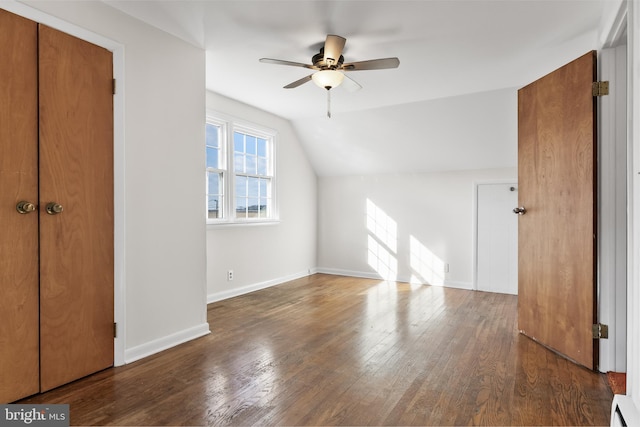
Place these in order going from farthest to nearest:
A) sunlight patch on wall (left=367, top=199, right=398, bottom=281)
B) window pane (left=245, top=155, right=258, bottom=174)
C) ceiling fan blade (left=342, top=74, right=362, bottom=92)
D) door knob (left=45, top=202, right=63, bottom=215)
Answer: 1. sunlight patch on wall (left=367, top=199, right=398, bottom=281)
2. window pane (left=245, top=155, right=258, bottom=174)
3. ceiling fan blade (left=342, top=74, right=362, bottom=92)
4. door knob (left=45, top=202, right=63, bottom=215)

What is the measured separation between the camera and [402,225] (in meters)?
5.48

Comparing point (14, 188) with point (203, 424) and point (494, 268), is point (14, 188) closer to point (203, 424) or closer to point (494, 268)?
point (203, 424)

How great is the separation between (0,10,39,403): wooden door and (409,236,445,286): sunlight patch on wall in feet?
14.7

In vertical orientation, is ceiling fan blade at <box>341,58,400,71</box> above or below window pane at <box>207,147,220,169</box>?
above

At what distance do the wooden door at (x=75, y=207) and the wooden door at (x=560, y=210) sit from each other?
3116mm

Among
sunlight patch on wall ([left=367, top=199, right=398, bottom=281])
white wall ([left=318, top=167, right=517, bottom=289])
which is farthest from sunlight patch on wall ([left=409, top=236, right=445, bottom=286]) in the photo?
sunlight patch on wall ([left=367, top=199, right=398, bottom=281])

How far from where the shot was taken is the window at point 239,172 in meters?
4.32

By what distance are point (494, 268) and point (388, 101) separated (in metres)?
2.55

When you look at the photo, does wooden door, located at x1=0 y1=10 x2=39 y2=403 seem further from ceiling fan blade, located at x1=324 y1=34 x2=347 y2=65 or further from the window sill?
the window sill

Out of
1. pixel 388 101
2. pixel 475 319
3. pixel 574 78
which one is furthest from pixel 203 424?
pixel 388 101

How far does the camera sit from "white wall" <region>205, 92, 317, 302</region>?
4.32 metres

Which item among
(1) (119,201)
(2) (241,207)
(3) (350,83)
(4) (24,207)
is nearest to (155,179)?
(1) (119,201)

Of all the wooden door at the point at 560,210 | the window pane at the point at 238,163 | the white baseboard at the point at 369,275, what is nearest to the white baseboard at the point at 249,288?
the white baseboard at the point at 369,275

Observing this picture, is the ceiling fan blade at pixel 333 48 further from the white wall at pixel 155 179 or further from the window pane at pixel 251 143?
the window pane at pixel 251 143
